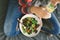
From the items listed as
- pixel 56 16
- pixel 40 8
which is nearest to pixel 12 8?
pixel 40 8

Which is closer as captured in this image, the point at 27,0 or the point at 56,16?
the point at 27,0

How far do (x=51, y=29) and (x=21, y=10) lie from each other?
22 cm

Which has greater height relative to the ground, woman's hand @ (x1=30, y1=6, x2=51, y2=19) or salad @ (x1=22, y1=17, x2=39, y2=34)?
woman's hand @ (x1=30, y1=6, x2=51, y2=19)

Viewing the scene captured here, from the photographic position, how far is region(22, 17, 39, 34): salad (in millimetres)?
963

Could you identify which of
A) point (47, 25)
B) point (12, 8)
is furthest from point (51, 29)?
point (12, 8)

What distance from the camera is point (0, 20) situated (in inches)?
40.4

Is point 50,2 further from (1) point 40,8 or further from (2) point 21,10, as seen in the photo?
(2) point 21,10

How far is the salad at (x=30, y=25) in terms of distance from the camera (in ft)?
3.16

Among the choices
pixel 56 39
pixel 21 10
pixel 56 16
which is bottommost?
pixel 56 39

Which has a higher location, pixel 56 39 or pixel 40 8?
pixel 40 8

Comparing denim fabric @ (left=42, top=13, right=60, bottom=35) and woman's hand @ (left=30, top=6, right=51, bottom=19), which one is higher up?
woman's hand @ (left=30, top=6, right=51, bottom=19)

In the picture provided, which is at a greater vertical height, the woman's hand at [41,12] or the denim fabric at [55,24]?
the woman's hand at [41,12]

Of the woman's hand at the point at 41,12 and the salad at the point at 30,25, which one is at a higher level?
the woman's hand at the point at 41,12

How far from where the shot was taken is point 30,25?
0.97 meters
